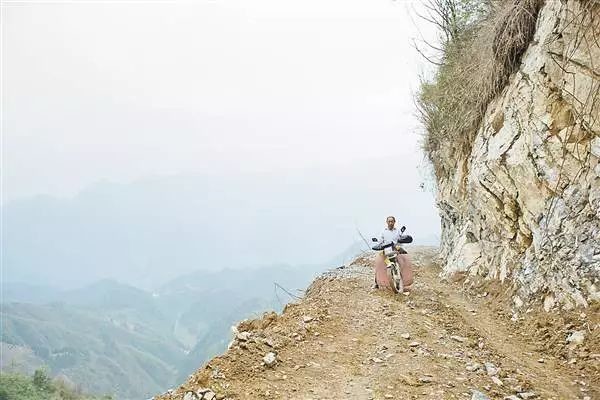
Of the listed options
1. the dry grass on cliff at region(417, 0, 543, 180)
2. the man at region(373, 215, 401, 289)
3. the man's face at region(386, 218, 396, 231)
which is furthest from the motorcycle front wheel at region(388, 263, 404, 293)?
the dry grass on cliff at region(417, 0, 543, 180)

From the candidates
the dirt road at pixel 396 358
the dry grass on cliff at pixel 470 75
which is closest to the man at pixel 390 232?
the dirt road at pixel 396 358

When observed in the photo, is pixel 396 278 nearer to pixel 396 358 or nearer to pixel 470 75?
pixel 396 358

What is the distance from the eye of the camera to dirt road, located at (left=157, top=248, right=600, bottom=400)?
6285 mm

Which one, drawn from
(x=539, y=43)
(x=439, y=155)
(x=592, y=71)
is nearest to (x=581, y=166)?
(x=592, y=71)

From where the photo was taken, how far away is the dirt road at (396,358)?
20.6 feet

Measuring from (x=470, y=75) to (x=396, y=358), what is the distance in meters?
9.85

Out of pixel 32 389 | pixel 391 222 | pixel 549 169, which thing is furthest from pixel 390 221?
pixel 32 389

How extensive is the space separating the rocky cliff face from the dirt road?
40.3 inches

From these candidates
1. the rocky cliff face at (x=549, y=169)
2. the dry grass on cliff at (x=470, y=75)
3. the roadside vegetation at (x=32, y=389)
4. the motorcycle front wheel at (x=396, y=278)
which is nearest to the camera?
the rocky cliff face at (x=549, y=169)

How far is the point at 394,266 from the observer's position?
481 inches

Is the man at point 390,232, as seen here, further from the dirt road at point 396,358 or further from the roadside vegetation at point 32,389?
the roadside vegetation at point 32,389

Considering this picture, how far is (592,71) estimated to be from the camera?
8.59 meters

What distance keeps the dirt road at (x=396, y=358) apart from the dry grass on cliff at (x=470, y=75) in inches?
247

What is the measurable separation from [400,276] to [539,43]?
6.67 meters
